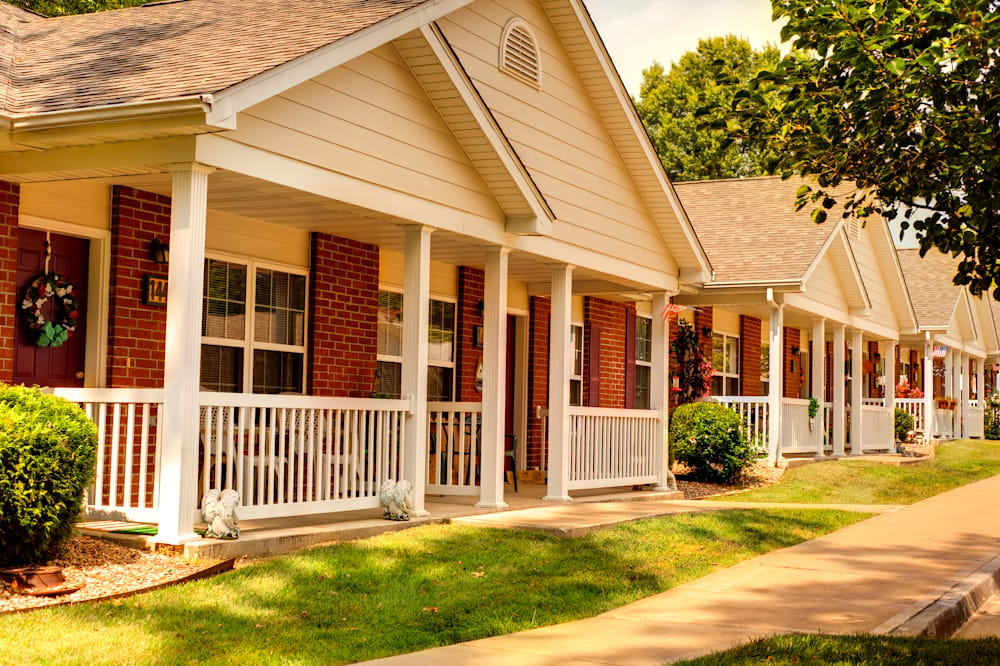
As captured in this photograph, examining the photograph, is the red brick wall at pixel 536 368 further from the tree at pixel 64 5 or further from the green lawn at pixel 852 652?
the tree at pixel 64 5

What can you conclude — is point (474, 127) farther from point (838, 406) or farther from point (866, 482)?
point (838, 406)

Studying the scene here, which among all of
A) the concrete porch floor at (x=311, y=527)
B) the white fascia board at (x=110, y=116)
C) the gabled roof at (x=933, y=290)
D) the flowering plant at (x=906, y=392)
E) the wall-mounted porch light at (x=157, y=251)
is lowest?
the concrete porch floor at (x=311, y=527)

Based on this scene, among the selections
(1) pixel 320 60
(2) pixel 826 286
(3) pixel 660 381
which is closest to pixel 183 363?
(1) pixel 320 60

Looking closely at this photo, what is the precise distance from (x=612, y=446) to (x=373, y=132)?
6.23 m

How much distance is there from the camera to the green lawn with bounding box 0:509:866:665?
256 inches

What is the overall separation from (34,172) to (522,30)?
6306 mm

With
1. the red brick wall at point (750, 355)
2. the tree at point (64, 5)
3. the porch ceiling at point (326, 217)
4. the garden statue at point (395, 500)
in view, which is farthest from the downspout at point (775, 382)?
the tree at point (64, 5)

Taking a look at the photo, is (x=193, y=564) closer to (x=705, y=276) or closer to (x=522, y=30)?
(x=522, y=30)

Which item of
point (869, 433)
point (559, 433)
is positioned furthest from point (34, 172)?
point (869, 433)

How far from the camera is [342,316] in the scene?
42.5 ft

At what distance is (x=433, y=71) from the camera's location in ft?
35.4

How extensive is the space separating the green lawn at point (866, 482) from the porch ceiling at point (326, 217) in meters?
4.15

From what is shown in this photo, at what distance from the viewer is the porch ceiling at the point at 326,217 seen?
989 centimetres

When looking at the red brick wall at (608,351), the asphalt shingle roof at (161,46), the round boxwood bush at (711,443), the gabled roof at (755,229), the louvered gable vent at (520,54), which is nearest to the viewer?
the asphalt shingle roof at (161,46)
